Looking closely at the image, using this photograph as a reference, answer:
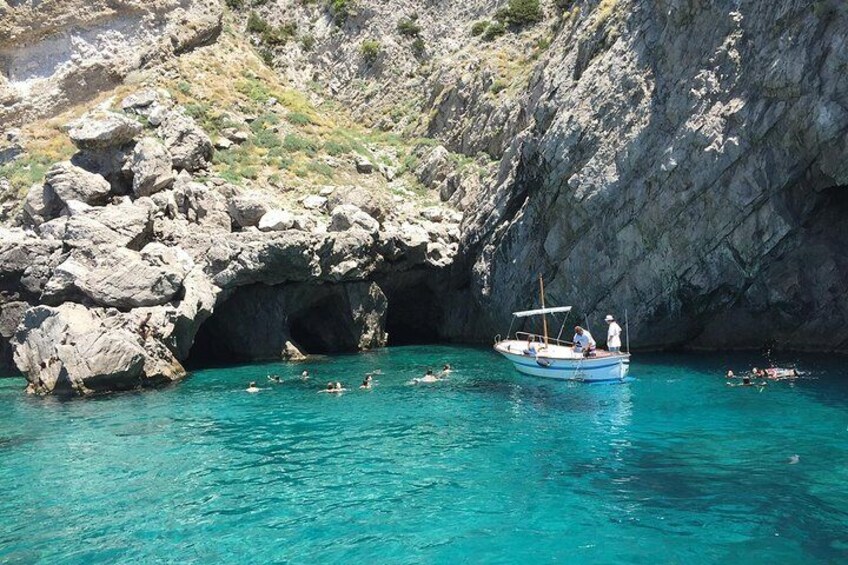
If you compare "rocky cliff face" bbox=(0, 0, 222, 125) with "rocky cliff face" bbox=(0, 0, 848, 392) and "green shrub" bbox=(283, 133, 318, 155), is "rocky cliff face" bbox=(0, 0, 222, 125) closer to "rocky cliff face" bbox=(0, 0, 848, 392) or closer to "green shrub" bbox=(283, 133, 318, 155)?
"rocky cliff face" bbox=(0, 0, 848, 392)

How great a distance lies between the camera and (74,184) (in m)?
37.0

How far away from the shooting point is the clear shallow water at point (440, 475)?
11.9 metres

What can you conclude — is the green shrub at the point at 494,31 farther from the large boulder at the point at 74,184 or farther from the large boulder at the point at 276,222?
the large boulder at the point at 74,184

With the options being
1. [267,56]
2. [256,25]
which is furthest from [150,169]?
[256,25]

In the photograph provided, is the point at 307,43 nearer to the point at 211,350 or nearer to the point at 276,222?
the point at 276,222

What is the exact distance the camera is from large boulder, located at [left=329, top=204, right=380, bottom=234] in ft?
127

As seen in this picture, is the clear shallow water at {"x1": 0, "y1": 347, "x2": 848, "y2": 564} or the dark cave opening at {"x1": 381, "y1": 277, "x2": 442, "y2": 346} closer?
the clear shallow water at {"x1": 0, "y1": 347, "x2": 848, "y2": 564}

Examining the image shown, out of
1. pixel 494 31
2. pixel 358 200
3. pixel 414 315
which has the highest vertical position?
pixel 494 31

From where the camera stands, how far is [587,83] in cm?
3366

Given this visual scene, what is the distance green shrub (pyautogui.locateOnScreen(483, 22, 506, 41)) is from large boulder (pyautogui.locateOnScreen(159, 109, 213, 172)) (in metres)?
26.4

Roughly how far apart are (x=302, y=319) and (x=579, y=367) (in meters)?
21.6

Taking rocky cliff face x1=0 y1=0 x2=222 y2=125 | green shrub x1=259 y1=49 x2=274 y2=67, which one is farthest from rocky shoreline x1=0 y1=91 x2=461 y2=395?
green shrub x1=259 y1=49 x2=274 y2=67

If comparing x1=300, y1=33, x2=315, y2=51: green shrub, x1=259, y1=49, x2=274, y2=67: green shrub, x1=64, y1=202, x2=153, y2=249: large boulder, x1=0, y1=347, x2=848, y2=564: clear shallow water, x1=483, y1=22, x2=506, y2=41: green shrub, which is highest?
x1=300, y1=33, x2=315, y2=51: green shrub

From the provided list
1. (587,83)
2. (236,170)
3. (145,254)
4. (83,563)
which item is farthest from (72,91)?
(83,563)
